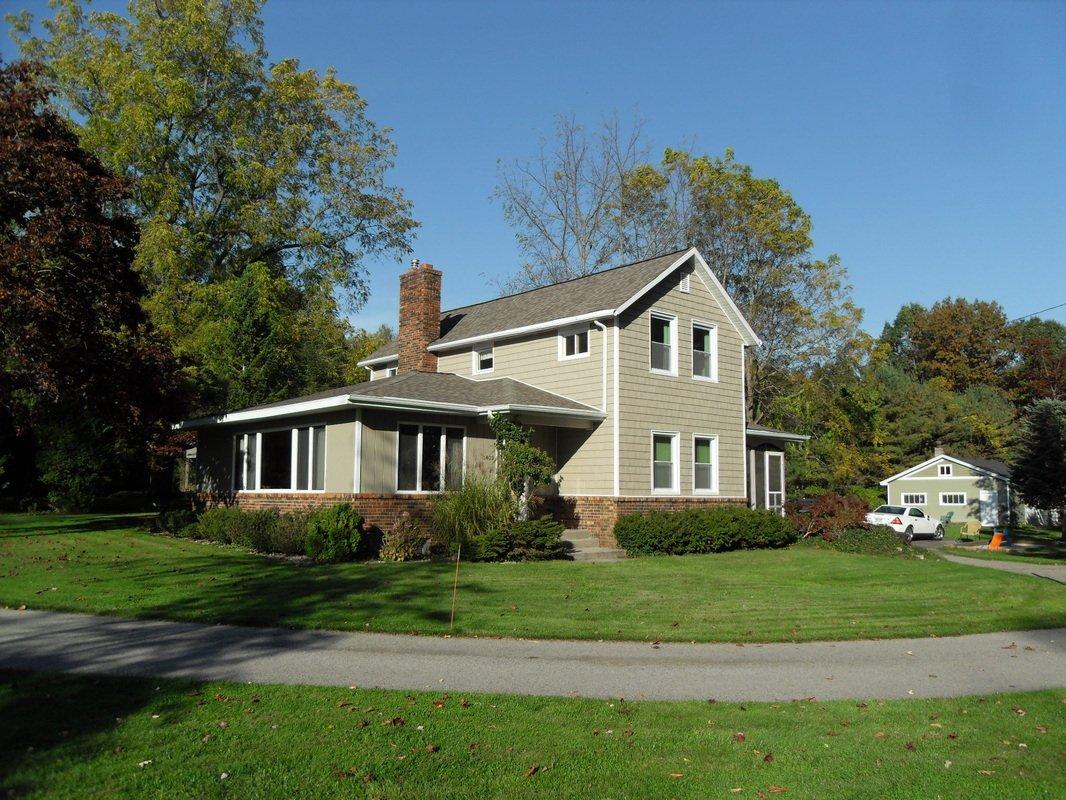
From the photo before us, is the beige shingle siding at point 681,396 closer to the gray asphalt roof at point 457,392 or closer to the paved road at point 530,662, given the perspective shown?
the gray asphalt roof at point 457,392

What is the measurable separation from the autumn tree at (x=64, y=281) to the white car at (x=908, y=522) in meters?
27.1

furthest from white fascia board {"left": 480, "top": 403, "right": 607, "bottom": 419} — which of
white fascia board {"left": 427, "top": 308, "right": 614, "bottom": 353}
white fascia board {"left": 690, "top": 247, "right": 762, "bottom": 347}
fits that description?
white fascia board {"left": 690, "top": 247, "right": 762, "bottom": 347}

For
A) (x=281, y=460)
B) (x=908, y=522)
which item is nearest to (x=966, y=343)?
(x=908, y=522)

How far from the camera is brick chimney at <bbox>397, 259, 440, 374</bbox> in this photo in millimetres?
24469

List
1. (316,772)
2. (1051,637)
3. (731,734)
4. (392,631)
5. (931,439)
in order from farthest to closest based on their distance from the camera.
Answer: (931,439) < (1051,637) < (392,631) < (731,734) < (316,772)

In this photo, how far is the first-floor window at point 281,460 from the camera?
63.7 feet

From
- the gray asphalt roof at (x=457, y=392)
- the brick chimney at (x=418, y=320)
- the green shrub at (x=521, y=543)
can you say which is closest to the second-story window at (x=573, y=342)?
the gray asphalt roof at (x=457, y=392)

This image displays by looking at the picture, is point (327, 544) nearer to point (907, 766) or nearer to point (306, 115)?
point (907, 766)

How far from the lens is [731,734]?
618 cm

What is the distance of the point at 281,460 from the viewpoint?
818 inches

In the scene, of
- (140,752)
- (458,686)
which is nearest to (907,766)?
(458,686)

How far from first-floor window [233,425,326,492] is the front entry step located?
577cm

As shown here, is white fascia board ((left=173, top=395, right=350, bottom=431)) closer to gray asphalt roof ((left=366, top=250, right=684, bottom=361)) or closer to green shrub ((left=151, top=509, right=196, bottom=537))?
green shrub ((left=151, top=509, right=196, bottom=537))

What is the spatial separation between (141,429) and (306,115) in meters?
17.8
